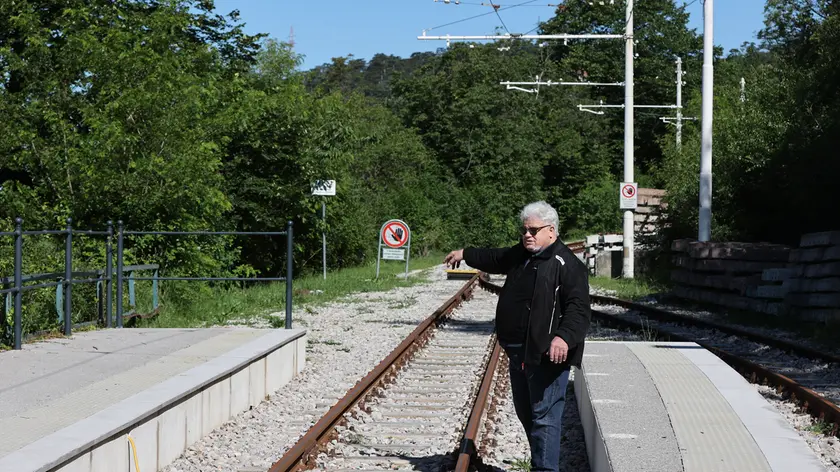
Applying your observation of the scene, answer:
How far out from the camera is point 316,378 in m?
11.2

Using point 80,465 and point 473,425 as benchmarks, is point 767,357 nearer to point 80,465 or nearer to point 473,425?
point 473,425

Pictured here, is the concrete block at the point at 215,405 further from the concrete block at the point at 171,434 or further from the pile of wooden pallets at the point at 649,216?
the pile of wooden pallets at the point at 649,216

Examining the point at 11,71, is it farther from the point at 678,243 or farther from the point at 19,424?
the point at 19,424

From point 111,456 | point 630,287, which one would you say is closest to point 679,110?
point 630,287

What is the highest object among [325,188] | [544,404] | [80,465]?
[325,188]

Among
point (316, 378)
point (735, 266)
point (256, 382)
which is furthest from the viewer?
point (735, 266)

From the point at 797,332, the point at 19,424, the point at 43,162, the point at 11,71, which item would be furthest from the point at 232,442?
the point at 11,71

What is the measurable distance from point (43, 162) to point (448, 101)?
55922 millimetres

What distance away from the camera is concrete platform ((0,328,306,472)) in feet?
19.7

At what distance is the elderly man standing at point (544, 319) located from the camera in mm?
5953

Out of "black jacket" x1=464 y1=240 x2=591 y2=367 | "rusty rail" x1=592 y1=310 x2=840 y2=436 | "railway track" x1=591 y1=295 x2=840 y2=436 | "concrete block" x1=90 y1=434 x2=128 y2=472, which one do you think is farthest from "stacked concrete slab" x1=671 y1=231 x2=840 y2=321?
"concrete block" x1=90 y1=434 x2=128 y2=472

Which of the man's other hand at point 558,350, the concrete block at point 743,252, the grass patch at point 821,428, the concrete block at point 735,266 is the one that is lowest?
the grass patch at point 821,428

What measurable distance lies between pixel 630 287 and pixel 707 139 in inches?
223

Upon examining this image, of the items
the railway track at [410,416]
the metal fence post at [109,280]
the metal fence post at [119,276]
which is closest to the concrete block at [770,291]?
the railway track at [410,416]
